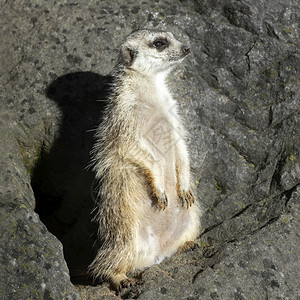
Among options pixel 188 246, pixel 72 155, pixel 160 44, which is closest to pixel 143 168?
pixel 188 246

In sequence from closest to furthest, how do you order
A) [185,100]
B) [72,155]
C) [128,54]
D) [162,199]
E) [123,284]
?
[123,284]
[162,199]
[128,54]
[185,100]
[72,155]

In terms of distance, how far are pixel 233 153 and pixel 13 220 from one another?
2.23 m

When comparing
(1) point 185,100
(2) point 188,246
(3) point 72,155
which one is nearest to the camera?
(2) point 188,246

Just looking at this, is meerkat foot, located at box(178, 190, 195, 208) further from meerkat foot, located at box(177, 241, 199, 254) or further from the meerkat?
meerkat foot, located at box(177, 241, 199, 254)

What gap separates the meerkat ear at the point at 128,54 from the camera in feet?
15.1

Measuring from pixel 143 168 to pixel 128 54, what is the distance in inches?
38.9

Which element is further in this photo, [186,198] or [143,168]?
[186,198]

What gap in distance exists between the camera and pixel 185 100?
5.28m

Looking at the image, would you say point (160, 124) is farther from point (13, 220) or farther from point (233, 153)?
point (13, 220)

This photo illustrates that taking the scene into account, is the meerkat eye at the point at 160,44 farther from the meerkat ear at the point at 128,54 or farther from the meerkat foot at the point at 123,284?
the meerkat foot at the point at 123,284

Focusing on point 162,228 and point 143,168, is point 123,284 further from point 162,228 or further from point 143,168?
point 143,168

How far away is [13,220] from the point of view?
12.6 ft

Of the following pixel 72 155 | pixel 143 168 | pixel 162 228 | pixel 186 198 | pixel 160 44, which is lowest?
pixel 72 155

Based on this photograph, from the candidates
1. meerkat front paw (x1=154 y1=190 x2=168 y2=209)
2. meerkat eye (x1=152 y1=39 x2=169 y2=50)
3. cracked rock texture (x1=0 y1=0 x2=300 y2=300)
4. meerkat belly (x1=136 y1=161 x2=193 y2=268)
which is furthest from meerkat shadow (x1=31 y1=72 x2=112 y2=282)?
meerkat front paw (x1=154 y1=190 x2=168 y2=209)
